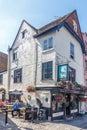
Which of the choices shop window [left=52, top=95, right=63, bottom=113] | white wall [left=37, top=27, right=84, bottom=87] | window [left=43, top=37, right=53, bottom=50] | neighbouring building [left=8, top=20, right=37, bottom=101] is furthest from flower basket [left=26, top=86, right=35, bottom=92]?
window [left=43, top=37, right=53, bottom=50]

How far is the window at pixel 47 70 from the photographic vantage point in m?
19.0

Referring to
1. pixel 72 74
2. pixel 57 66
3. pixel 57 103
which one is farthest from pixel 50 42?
pixel 57 103

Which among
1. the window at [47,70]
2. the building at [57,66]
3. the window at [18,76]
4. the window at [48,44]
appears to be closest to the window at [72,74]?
the building at [57,66]

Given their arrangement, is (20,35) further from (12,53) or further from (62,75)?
(62,75)

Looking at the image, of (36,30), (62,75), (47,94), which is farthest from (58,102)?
(36,30)

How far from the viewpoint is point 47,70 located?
63.5ft

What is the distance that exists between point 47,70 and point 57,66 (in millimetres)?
1194

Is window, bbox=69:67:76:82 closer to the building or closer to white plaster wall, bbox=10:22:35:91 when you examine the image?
the building

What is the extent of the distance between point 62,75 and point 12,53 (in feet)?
29.8

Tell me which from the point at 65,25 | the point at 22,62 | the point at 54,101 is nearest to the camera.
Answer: the point at 54,101

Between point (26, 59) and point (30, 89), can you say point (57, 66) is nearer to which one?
point (30, 89)

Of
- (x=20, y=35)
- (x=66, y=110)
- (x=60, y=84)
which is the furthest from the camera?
(x=20, y=35)

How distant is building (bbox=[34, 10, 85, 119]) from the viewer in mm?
18109

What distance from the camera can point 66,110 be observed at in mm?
20891
